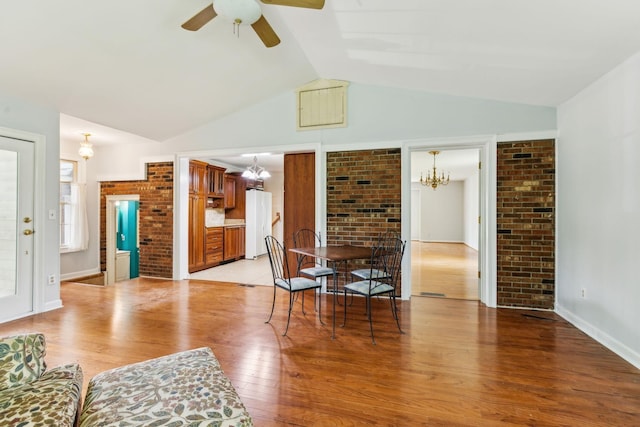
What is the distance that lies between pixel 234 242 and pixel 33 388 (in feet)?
19.7

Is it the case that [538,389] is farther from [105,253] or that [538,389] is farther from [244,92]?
[105,253]

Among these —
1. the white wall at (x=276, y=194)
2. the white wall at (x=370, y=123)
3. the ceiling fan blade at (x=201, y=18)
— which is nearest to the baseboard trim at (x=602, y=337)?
the white wall at (x=370, y=123)

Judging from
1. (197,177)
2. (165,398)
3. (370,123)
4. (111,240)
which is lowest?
(165,398)

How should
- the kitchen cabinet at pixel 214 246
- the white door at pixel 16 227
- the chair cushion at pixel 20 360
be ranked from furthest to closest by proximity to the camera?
the kitchen cabinet at pixel 214 246 < the white door at pixel 16 227 < the chair cushion at pixel 20 360

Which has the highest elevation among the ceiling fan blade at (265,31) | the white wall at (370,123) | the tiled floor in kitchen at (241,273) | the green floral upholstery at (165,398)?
the ceiling fan blade at (265,31)

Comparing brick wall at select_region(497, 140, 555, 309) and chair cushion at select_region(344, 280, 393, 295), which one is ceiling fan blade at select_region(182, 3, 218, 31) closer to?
chair cushion at select_region(344, 280, 393, 295)

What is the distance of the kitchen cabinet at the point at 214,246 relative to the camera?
6258 mm

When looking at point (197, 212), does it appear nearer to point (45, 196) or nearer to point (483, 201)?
point (45, 196)

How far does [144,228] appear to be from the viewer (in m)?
5.27

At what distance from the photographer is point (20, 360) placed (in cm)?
133

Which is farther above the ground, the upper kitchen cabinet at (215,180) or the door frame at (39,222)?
the upper kitchen cabinet at (215,180)

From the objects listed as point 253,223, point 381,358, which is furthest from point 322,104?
point 253,223

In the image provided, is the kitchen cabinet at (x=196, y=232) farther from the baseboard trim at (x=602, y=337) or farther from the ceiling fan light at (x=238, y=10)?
the baseboard trim at (x=602, y=337)

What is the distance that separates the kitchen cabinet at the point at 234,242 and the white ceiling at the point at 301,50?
10.9 ft
